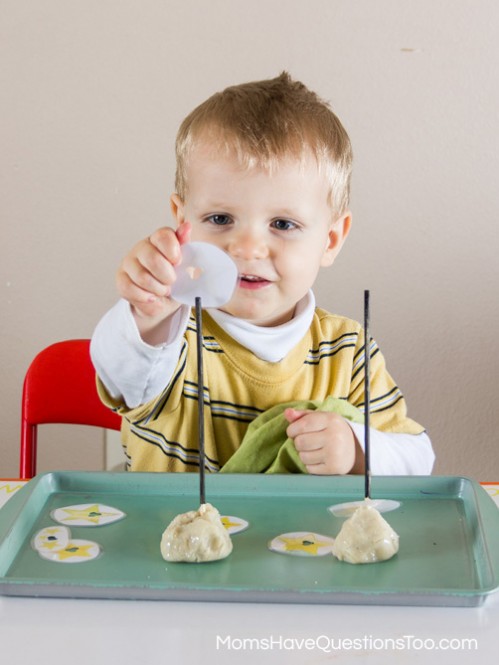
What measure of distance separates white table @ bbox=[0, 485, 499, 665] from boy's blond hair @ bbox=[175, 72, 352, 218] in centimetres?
51

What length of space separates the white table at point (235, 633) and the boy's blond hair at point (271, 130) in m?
0.51

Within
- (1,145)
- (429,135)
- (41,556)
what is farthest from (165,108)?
(41,556)

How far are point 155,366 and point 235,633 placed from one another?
38cm

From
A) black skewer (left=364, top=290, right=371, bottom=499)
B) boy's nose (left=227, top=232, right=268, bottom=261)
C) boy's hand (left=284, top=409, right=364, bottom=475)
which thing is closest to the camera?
black skewer (left=364, top=290, right=371, bottom=499)

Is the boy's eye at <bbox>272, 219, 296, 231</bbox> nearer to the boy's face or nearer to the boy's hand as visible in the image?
the boy's face

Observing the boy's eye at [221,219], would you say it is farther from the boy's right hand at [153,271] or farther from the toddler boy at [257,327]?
the boy's right hand at [153,271]

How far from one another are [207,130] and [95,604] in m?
0.57

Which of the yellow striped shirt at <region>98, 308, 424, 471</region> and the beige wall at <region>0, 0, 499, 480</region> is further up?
the beige wall at <region>0, 0, 499, 480</region>

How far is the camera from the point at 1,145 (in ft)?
5.79

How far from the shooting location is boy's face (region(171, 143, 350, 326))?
0.97 meters

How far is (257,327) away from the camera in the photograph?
41.6 inches

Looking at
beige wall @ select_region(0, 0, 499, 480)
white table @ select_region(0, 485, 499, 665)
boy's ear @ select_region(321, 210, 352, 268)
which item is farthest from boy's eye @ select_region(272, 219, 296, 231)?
beige wall @ select_region(0, 0, 499, 480)

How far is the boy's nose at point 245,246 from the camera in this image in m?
0.96

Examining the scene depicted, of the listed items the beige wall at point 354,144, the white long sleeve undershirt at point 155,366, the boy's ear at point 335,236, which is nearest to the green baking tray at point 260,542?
the white long sleeve undershirt at point 155,366
